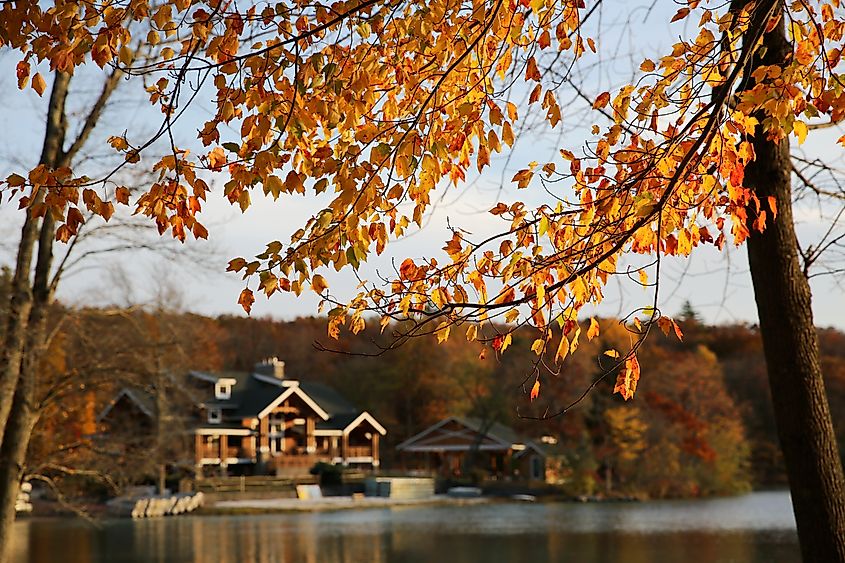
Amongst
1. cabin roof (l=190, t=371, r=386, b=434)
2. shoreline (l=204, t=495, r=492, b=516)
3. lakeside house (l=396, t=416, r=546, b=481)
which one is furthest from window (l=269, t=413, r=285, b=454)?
lakeside house (l=396, t=416, r=546, b=481)

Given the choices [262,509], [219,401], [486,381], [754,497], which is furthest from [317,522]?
[486,381]

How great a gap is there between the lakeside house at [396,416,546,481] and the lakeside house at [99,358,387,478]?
8.64ft

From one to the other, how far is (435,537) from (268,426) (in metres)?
21.7

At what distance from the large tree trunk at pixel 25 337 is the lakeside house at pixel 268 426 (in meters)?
30.1

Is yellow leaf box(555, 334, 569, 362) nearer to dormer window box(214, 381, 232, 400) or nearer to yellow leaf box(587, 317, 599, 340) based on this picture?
yellow leaf box(587, 317, 599, 340)

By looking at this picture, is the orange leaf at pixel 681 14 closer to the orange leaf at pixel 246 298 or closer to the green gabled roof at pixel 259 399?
the orange leaf at pixel 246 298

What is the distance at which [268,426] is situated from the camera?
4328 cm

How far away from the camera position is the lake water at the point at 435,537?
19.0 meters

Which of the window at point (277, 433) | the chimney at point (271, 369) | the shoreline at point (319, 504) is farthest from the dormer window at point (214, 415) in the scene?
the shoreline at point (319, 504)

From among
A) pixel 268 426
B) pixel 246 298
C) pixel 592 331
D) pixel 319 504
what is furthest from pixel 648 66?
pixel 268 426

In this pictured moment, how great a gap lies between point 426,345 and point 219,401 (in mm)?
13639

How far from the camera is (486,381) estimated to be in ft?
167

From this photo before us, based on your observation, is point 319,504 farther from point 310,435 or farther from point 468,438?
point 468,438

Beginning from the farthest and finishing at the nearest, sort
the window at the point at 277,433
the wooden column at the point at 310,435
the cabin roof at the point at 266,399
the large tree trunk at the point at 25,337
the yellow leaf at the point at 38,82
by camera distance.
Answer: the wooden column at the point at 310,435 → the window at the point at 277,433 → the cabin roof at the point at 266,399 → the large tree trunk at the point at 25,337 → the yellow leaf at the point at 38,82
